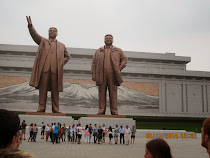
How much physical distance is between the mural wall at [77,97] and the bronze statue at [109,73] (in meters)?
17.5

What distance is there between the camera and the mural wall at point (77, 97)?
28469mm

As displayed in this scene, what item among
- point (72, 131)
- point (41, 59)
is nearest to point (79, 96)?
point (41, 59)

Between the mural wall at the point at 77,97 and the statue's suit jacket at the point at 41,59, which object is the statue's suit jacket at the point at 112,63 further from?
the mural wall at the point at 77,97

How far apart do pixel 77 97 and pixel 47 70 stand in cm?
1877

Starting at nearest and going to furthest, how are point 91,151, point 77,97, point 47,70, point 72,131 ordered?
point 91,151, point 72,131, point 47,70, point 77,97

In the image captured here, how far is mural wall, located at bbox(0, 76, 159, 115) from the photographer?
93.4 ft

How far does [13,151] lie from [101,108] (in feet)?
33.4

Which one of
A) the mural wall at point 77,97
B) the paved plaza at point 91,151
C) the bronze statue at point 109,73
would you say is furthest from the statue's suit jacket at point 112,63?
the mural wall at point 77,97

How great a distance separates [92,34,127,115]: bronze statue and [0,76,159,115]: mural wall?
17525mm

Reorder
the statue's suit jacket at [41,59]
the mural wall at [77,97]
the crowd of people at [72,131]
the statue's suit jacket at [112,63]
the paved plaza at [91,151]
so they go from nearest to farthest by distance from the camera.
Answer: the paved plaza at [91,151]
the crowd of people at [72,131]
the statue's suit jacket at [41,59]
the statue's suit jacket at [112,63]
the mural wall at [77,97]

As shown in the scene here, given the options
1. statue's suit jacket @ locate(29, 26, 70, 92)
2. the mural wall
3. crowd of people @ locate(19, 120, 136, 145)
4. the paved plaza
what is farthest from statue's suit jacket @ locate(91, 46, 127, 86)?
the mural wall

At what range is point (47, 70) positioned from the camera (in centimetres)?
1059

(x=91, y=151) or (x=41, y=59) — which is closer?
(x=91, y=151)

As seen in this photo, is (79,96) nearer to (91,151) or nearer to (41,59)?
(41,59)
